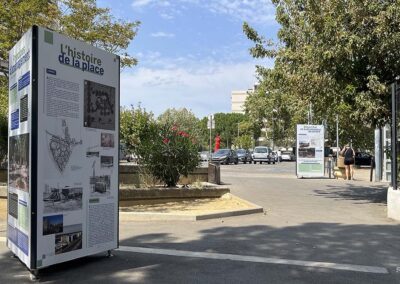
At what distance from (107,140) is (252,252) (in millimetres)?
2603

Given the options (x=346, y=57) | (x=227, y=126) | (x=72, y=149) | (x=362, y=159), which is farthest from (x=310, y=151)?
(x=227, y=126)

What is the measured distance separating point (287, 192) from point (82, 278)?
36.7ft

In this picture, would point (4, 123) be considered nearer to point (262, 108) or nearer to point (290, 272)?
point (290, 272)

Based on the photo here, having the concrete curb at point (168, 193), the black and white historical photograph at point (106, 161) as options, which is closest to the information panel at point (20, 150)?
the black and white historical photograph at point (106, 161)

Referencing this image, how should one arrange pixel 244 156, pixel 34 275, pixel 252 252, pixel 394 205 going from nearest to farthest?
pixel 34 275, pixel 252 252, pixel 394 205, pixel 244 156

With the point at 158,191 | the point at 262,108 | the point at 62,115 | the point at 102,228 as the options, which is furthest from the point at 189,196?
the point at 262,108

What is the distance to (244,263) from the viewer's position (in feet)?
21.7

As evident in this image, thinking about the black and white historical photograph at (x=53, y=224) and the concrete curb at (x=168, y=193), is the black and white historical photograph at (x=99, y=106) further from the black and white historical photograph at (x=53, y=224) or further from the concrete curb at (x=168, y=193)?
the concrete curb at (x=168, y=193)

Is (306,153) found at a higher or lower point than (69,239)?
higher

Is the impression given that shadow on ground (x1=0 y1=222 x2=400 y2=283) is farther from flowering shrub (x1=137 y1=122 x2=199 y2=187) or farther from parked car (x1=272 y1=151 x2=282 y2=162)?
parked car (x1=272 y1=151 x2=282 y2=162)

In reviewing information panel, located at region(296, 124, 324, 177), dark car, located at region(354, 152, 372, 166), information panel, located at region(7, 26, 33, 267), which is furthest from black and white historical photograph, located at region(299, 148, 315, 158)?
dark car, located at region(354, 152, 372, 166)

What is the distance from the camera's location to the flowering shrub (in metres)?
13.6

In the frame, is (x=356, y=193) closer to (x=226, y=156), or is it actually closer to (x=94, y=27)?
(x=94, y=27)

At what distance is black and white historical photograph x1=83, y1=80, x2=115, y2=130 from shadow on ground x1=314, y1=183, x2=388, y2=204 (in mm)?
9210
